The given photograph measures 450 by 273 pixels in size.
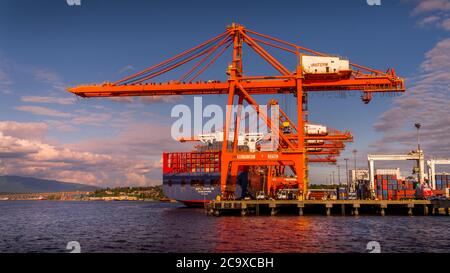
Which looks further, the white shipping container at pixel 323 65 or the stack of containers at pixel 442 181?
the stack of containers at pixel 442 181

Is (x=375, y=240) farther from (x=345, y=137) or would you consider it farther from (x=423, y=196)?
(x=345, y=137)

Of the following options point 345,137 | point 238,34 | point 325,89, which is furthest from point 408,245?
point 345,137

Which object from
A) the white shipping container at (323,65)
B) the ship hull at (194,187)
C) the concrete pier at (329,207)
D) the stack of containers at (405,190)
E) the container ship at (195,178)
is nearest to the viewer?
the white shipping container at (323,65)

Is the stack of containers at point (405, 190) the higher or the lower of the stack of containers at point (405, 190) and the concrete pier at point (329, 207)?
the higher

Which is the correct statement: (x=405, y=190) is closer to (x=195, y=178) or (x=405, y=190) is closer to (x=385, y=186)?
(x=385, y=186)

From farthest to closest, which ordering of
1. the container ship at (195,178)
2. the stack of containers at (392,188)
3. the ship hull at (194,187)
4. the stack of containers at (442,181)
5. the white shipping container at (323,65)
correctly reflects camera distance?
the stack of containers at (442,181) < the stack of containers at (392,188) < the container ship at (195,178) < the ship hull at (194,187) < the white shipping container at (323,65)

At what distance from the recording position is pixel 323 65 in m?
44.0

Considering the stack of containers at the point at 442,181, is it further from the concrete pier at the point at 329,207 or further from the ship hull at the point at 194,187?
the ship hull at the point at 194,187

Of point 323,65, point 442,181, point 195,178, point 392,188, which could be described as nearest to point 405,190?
point 392,188

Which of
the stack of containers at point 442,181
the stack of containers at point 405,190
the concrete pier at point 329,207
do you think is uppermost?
the stack of containers at point 442,181

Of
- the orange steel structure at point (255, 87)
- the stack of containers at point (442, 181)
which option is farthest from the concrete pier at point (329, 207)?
the stack of containers at point (442, 181)

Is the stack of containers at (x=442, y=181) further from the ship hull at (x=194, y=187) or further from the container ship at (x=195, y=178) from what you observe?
the ship hull at (x=194, y=187)

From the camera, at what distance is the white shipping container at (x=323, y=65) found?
43531mm

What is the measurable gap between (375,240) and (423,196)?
27914mm
